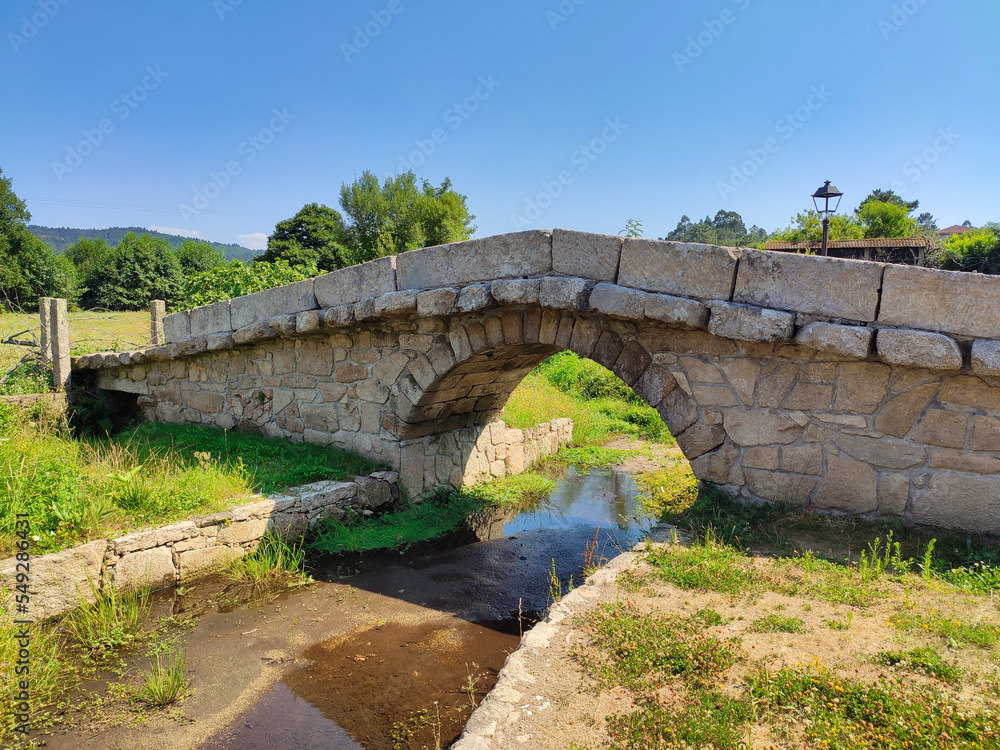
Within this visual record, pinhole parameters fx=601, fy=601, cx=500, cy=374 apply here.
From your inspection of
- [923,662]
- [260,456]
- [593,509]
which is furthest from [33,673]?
[593,509]

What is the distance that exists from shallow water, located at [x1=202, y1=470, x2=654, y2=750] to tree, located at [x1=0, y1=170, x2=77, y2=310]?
25.1 meters

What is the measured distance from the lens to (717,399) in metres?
4.52

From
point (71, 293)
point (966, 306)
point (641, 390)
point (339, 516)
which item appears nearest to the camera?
point (966, 306)

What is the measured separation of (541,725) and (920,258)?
25.8 meters

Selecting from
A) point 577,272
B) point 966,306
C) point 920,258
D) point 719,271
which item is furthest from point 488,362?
point 920,258

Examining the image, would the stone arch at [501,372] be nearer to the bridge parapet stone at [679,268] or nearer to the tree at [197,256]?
the bridge parapet stone at [679,268]

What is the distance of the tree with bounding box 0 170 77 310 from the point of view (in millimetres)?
24188

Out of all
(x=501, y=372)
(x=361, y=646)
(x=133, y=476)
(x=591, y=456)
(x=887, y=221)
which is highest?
(x=887, y=221)

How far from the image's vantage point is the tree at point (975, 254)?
70.2 ft

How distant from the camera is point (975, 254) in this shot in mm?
22203

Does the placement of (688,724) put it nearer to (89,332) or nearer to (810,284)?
(810,284)

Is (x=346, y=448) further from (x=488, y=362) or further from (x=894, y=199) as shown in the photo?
(x=894, y=199)

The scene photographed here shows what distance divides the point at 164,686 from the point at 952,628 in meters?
4.13

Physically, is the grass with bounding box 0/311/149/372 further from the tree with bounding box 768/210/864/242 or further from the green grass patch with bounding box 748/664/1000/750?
the tree with bounding box 768/210/864/242
